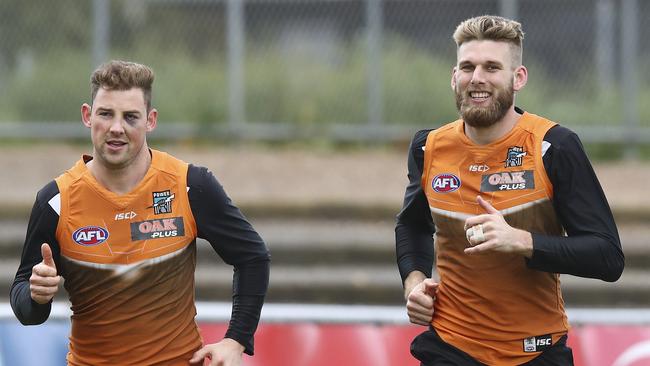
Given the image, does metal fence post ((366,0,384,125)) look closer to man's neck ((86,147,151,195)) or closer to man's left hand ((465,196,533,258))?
man's neck ((86,147,151,195))

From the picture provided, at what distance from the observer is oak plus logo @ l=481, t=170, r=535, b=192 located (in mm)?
5062

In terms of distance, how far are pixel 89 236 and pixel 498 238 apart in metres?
1.68

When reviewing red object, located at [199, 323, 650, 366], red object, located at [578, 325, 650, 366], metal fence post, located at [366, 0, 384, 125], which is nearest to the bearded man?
red object, located at [199, 323, 650, 366]

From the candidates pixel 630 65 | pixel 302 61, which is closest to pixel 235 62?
pixel 302 61

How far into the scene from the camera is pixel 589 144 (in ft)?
42.8

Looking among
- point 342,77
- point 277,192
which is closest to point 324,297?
point 277,192

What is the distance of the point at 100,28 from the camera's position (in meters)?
13.2

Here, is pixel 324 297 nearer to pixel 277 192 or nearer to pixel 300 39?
pixel 277 192

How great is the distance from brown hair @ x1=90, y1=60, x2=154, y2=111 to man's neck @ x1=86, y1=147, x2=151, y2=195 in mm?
249

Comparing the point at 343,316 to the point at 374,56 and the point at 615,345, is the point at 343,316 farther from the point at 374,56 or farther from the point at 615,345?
the point at 374,56

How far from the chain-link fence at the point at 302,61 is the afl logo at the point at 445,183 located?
777 cm

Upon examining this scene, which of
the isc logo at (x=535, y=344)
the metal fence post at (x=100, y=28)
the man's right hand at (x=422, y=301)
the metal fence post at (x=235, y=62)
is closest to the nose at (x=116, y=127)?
the man's right hand at (x=422, y=301)

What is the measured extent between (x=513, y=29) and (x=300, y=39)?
8330 mm

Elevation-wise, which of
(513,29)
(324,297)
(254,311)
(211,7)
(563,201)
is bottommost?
(324,297)
